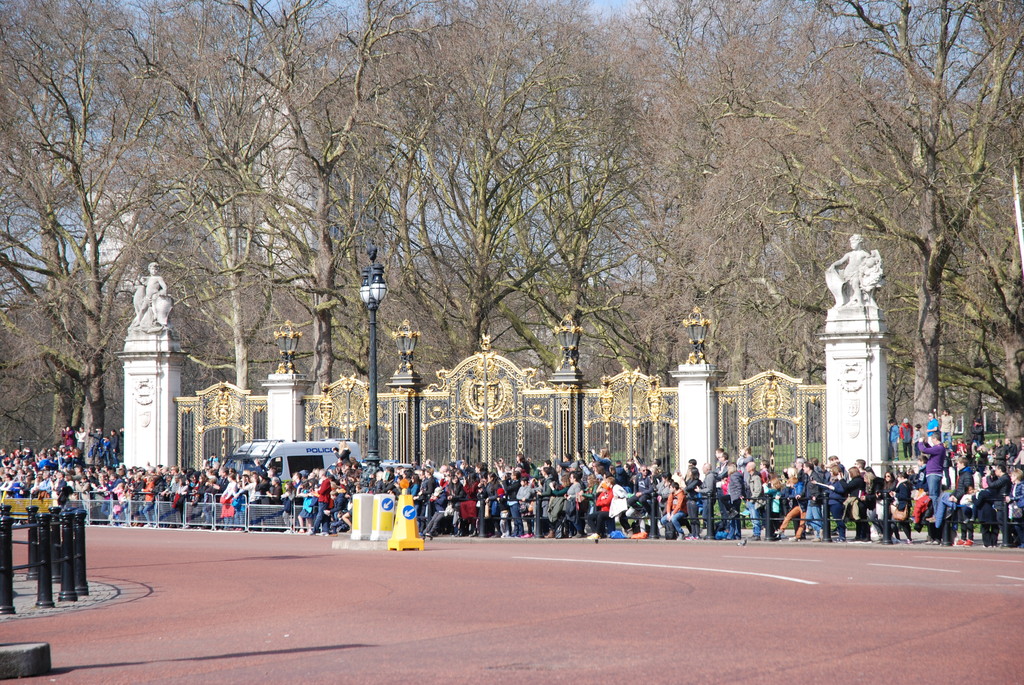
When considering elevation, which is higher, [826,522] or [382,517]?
[382,517]

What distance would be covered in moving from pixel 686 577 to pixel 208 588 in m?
5.45

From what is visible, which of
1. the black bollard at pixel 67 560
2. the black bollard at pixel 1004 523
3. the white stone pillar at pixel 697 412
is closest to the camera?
the black bollard at pixel 67 560

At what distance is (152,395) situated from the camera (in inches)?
1275

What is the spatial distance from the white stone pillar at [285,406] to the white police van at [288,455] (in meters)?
0.44

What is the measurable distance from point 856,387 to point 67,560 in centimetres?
1613

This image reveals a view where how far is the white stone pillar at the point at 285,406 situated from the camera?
30.9 m

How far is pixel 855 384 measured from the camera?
25.9 m

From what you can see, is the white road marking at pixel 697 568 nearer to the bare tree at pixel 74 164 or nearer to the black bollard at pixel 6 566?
the black bollard at pixel 6 566

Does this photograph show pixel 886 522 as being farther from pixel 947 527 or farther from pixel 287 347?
pixel 287 347

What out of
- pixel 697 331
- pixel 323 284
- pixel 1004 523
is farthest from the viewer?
pixel 323 284

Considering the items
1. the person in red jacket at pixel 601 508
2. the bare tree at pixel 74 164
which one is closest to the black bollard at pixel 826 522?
the person in red jacket at pixel 601 508

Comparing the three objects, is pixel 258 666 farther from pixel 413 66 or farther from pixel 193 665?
pixel 413 66

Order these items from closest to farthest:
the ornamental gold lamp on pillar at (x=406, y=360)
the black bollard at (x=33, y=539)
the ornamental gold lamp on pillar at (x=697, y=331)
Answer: the black bollard at (x=33, y=539)
the ornamental gold lamp on pillar at (x=697, y=331)
the ornamental gold lamp on pillar at (x=406, y=360)

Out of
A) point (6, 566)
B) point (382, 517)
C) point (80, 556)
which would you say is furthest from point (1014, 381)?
point (6, 566)
